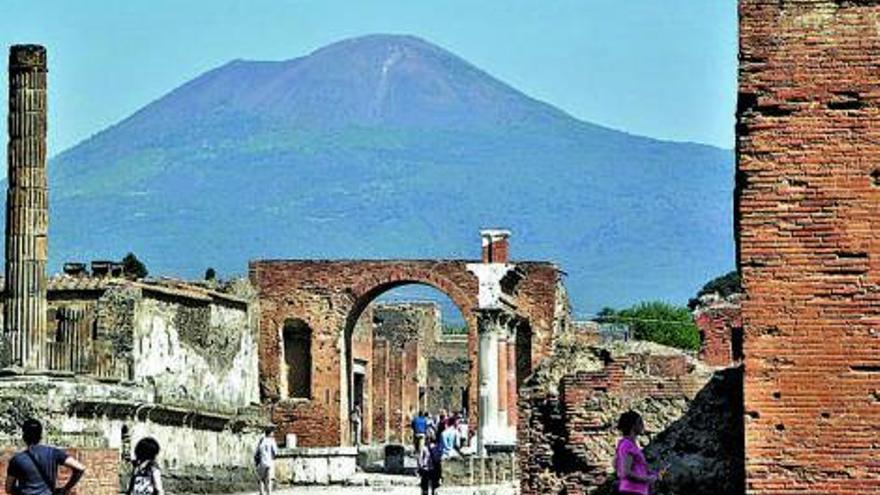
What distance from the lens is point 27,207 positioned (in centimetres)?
4662

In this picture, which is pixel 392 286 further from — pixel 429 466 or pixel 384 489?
pixel 429 466

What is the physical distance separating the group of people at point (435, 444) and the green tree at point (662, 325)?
3933 centimetres

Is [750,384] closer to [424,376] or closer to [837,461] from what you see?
[837,461]

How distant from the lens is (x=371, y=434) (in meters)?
79.7

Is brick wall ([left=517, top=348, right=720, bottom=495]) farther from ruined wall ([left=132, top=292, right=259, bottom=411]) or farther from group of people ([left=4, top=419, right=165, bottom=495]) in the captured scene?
ruined wall ([left=132, top=292, right=259, bottom=411])

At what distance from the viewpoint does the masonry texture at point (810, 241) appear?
15984mm

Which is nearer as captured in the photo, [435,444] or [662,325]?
[435,444]

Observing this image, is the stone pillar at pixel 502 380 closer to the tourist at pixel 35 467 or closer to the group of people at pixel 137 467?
the group of people at pixel 137 467

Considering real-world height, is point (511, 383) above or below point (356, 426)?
above

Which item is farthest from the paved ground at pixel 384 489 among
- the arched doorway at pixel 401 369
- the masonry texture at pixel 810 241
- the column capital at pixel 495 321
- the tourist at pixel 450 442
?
the masonry texture at pixel 810 241

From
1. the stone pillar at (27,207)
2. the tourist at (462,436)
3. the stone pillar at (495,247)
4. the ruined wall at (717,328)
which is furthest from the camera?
the stone pillar at (495,247)

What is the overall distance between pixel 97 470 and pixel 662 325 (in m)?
86.2

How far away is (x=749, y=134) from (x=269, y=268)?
156 feet

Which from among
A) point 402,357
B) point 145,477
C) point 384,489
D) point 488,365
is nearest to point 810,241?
point 145,477
